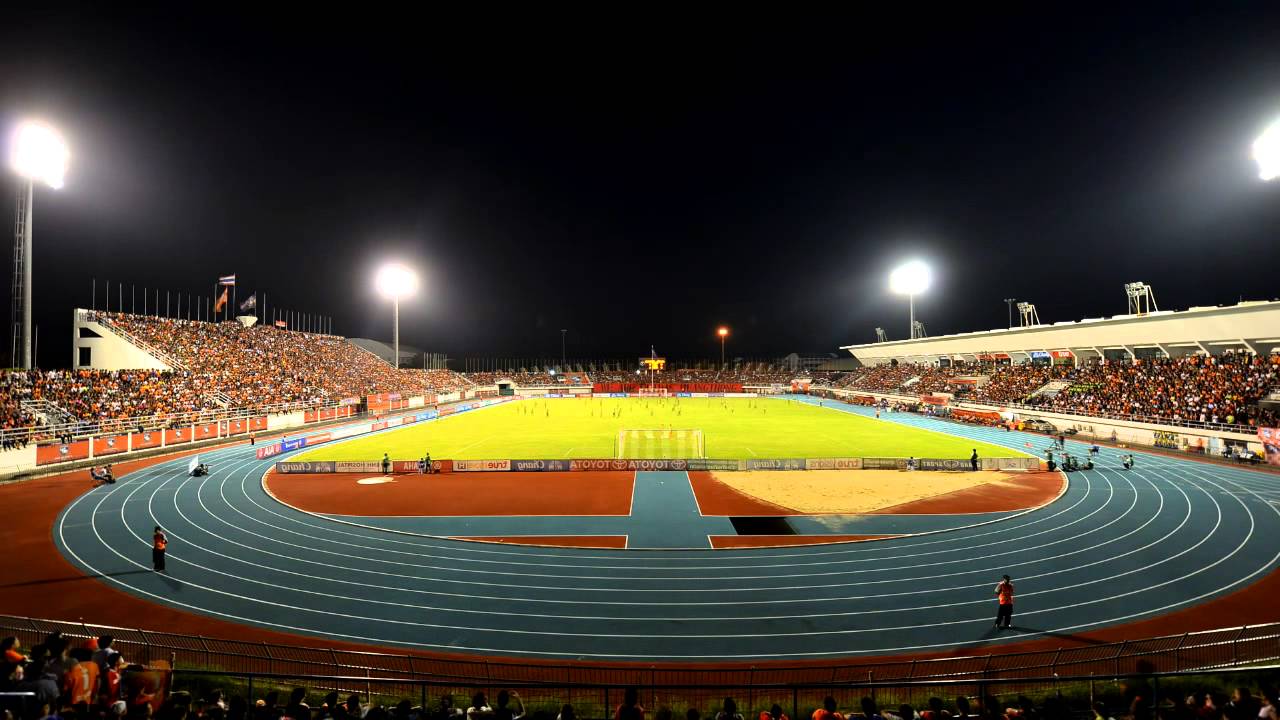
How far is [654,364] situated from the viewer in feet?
386

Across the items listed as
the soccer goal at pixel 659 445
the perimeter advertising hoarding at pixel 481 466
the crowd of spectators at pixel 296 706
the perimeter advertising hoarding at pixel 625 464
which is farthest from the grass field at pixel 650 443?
the crowd of spectators at pixel 296 706

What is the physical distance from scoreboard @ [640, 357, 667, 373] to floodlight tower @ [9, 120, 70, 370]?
289 ft

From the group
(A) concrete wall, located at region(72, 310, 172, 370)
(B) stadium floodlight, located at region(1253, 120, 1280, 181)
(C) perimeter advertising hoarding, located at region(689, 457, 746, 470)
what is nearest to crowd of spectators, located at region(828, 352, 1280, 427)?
(B) stadium floodlight, located at region(1253, 120, 1280, 181)

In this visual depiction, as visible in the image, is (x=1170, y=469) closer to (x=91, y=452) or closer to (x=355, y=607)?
(x=355, y=607)

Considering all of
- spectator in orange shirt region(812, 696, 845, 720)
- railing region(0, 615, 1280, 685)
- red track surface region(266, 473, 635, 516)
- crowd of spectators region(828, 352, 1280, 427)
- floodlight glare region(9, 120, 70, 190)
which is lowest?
railing region(0, 615, 1280, 685)

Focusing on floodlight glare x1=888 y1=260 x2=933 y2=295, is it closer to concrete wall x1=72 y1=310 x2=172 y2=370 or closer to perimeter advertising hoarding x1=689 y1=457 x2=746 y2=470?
perimeter advertising hoarding x1=689 y1=457 x2=746 y2=470

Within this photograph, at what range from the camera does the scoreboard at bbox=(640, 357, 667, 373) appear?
11628cm

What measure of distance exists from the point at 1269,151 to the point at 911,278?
52070mm

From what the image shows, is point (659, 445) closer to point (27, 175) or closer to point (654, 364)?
point (27, 175)

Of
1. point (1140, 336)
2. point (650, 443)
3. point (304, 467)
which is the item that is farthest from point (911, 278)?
point (304, 467)

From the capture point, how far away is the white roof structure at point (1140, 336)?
37.6 m

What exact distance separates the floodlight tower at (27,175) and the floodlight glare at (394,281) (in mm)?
41120

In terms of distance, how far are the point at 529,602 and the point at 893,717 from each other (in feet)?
30.2

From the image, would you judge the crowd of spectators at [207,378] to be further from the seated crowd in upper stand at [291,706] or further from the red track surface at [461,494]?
the seated crowd in upper stand at [291,706]
